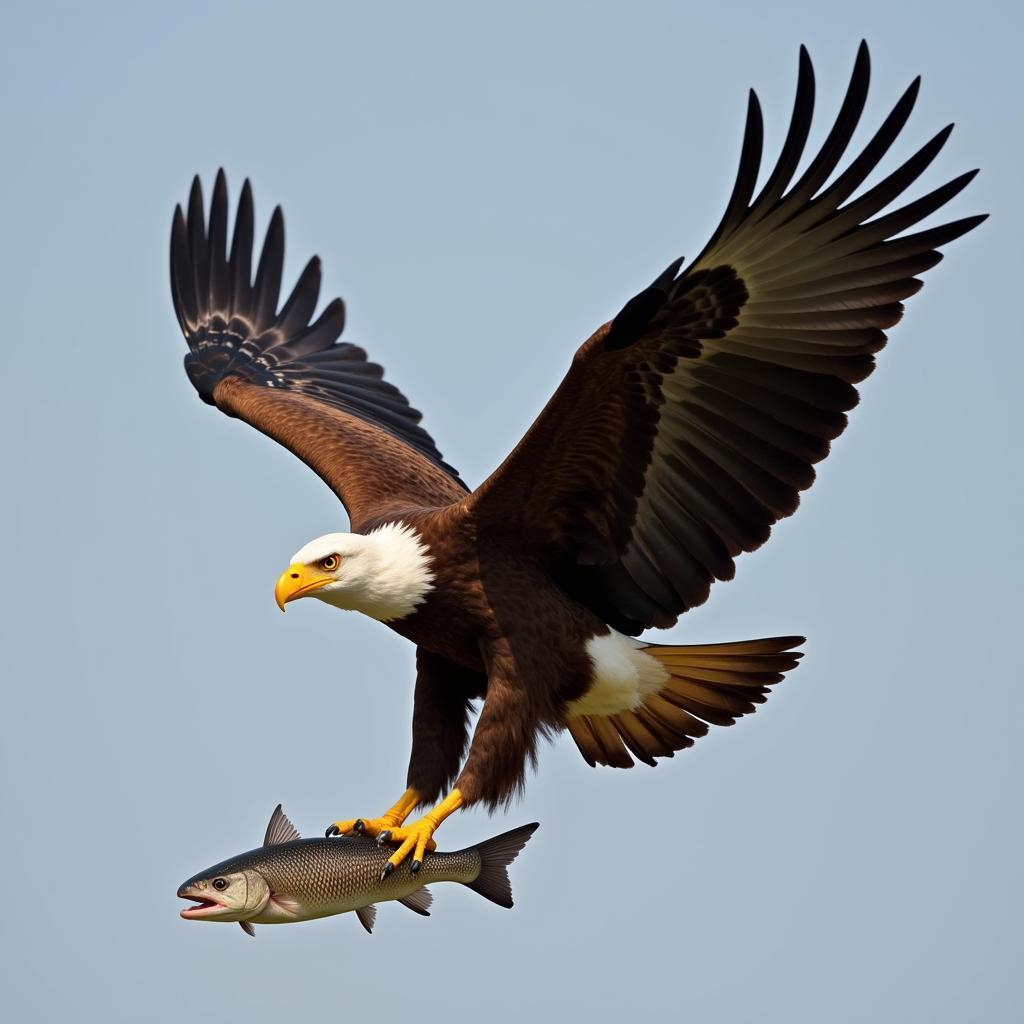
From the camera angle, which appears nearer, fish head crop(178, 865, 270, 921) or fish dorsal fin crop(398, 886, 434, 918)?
fish head crop(178, 865, 270, 921)

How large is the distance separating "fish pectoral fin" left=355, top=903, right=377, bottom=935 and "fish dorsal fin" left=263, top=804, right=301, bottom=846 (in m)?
0.34

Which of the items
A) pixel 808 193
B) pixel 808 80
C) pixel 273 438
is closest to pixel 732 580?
pixel 808 193

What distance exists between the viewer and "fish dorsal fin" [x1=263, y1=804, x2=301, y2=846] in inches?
242

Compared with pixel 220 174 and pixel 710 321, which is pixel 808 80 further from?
pixel 220 174

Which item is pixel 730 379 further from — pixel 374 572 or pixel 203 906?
pixel 203 906

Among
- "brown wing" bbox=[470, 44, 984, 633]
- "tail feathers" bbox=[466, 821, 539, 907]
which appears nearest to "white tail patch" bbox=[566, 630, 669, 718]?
"brown wing" bbox=[470, 44, 984, 633]

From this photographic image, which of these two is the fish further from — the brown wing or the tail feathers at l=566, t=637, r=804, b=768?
the brown wing

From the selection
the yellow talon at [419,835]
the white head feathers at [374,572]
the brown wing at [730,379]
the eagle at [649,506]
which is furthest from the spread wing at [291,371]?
the yellow talon at [419,835]

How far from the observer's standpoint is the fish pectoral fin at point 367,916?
20.3 feet

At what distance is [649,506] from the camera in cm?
669

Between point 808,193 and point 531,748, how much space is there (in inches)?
86.2

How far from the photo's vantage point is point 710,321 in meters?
6.21

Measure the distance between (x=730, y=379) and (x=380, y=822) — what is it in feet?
6.80

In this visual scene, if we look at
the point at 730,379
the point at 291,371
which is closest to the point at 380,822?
the point at 730,379
